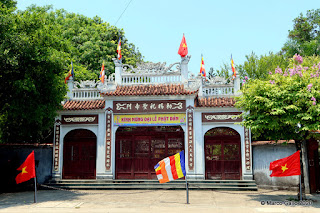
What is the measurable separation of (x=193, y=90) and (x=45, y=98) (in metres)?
6.75

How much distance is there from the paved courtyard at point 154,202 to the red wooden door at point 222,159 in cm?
175

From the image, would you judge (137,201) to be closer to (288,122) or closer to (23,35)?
(288,122)

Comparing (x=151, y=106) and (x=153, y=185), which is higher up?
(x=151, y=106)

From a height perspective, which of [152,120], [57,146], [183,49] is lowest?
[57,146]

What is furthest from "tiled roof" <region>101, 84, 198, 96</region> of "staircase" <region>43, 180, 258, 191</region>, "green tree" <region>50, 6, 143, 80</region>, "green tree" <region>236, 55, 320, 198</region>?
"green tree" <region>50, 6, 143, 80</region>

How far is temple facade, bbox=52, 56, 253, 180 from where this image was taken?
1535cm

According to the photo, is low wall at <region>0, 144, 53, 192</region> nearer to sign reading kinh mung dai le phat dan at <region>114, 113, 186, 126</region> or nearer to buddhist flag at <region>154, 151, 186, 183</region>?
sign reading kinh mung dai le phat dan at <region>114, 113, 186, 126</region>

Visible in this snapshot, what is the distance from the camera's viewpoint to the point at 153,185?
Answer: 14773 millimetres

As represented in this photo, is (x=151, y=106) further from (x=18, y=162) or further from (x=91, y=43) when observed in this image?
(x=91, y=43)

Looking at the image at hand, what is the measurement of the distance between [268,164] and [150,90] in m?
6.60

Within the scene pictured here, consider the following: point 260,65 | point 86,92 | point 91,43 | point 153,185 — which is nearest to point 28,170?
point 153,185

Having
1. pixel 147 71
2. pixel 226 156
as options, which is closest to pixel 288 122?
pixel 226 156

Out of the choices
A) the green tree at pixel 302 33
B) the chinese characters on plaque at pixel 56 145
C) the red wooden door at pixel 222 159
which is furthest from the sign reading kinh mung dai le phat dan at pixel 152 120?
the green tree at pixel 302 33

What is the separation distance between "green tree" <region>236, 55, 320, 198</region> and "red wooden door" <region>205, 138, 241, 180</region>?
404cm
